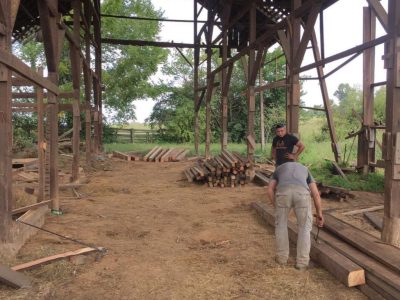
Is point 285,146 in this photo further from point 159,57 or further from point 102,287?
point 159,57

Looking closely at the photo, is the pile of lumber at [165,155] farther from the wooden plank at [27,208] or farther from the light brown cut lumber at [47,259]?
the light brown cut lumber at [47,259]

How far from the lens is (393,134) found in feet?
18.8

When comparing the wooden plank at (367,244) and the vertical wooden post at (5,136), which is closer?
the wooden plank at (367,244)

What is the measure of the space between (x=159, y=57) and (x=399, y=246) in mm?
24646

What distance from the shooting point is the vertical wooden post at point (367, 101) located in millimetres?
12250

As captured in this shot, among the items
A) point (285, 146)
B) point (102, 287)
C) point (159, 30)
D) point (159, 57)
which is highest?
point (159, 30)

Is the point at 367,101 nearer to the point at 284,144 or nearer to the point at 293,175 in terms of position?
the point at 284,144

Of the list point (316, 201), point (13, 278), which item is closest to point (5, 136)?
point (13, 278)

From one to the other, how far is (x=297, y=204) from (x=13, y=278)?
3415 millimetres

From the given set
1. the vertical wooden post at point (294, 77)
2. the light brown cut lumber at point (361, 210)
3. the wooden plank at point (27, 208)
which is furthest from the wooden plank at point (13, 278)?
the vertical wooden post at point (294, 77)

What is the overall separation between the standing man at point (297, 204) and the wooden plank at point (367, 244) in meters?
0.63

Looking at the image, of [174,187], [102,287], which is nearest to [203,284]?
[102,287]

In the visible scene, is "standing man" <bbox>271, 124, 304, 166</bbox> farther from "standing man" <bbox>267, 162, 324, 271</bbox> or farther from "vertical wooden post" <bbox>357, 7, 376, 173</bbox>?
"vertical wooden post" <bbox>357, 7, 376, 173</bbox>

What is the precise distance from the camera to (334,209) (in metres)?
8.52
